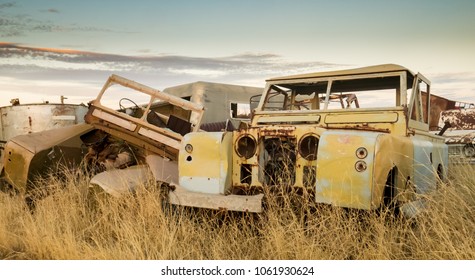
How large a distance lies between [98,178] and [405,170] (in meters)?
2.89

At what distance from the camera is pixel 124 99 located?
600cm

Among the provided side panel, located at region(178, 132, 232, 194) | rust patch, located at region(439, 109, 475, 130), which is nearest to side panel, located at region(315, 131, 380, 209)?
side panel, located at region(178, 132, 232, 194)

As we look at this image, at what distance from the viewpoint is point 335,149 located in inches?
112

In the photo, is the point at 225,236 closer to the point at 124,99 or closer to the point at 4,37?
the point at 4,37

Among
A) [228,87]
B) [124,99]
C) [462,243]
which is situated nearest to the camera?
[462,243]

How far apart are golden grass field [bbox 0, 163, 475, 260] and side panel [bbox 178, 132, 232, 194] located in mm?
234

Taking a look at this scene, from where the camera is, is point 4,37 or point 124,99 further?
point 124,99

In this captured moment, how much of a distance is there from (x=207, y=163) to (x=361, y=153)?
4.25ft

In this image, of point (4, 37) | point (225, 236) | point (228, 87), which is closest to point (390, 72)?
point (225, 236)

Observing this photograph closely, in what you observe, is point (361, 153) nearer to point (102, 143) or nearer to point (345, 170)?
point (345, 170)

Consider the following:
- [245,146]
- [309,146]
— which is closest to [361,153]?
[309,146]

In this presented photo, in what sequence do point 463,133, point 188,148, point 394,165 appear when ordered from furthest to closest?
point 463,133
point 188,148
point 394,165

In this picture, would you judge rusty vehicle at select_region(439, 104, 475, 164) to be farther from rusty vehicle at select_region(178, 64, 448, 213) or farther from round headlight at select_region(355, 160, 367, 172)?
round headlight at select_region(355, 160, 367, 172)

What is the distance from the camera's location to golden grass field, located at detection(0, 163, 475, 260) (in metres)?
2.81
